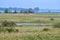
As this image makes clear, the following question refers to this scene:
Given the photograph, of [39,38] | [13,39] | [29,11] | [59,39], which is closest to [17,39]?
[13,39]

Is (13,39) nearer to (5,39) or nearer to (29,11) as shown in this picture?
(5,39)

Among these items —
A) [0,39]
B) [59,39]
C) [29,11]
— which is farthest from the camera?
[29,11]

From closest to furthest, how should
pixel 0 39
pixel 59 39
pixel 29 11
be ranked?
pixel 0 39 → pixel 59 39 → pixel 29 11

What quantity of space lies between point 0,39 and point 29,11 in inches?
5497

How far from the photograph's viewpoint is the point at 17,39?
15.6 metres

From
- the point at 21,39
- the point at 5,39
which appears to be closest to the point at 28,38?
the point at 21,39

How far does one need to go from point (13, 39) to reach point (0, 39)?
86 cm

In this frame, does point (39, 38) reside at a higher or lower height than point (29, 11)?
higher

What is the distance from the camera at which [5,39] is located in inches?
604

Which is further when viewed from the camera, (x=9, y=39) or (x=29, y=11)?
(x=29, y=11)

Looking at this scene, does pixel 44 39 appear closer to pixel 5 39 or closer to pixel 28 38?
pixel 28 38

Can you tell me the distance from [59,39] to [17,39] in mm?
3131

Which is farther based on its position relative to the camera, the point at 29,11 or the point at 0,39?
the point at 29,11

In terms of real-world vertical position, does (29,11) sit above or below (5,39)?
below
